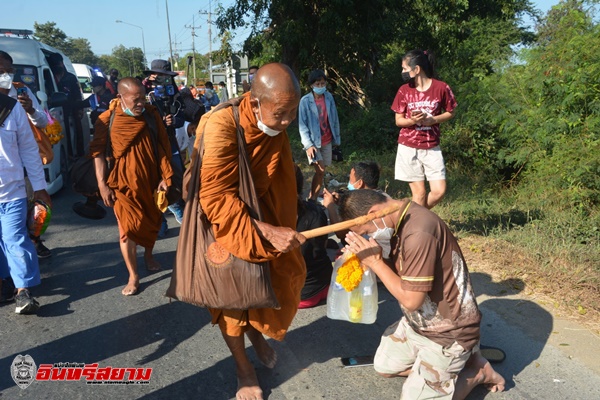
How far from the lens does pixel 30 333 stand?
389 cm

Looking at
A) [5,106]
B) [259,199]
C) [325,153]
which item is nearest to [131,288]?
[5,106]

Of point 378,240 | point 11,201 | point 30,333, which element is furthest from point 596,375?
point 11,201

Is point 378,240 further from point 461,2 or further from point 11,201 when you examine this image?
point 461,2

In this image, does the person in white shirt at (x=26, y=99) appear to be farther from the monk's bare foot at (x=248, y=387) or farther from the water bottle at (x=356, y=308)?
the water bottle at (x=356, y=308)

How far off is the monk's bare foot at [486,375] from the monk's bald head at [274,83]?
183 cm

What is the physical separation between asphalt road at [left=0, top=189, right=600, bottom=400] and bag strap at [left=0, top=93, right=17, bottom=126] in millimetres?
1585

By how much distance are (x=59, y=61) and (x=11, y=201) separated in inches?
274

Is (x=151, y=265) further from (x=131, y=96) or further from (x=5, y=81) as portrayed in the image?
(x=5, y=81)

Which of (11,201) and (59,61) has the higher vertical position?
(59,61)

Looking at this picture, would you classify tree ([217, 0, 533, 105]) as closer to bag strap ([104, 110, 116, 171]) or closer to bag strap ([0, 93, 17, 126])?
bag strap ([104, 110, 116, 171])

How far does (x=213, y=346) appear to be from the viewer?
3.68 metres

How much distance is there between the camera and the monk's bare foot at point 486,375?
2.97 metres

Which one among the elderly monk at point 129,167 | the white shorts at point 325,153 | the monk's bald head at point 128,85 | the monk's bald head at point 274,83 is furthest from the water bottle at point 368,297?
the white shorts at point 325,153

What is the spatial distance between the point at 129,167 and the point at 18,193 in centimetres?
91
